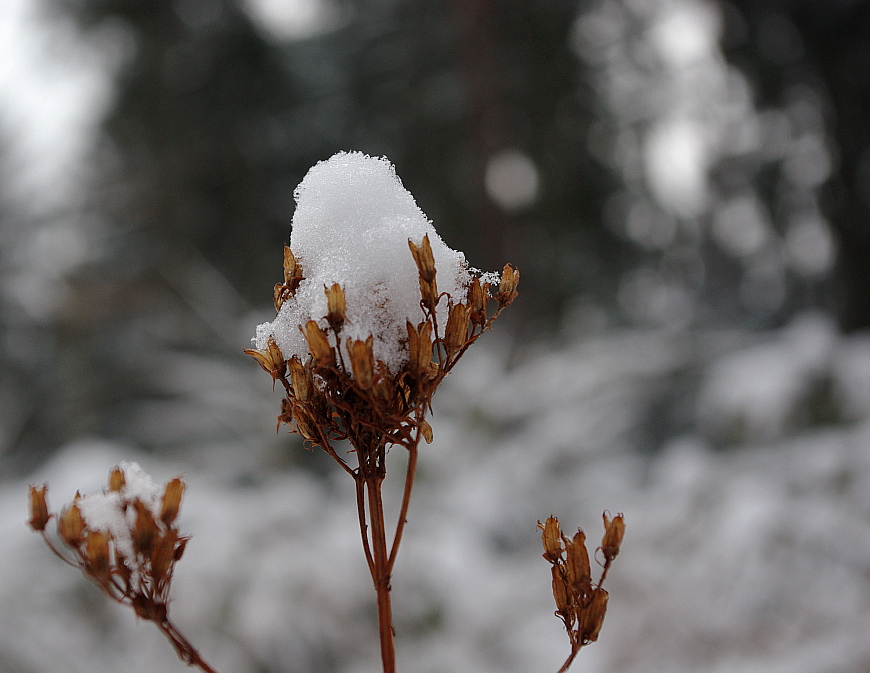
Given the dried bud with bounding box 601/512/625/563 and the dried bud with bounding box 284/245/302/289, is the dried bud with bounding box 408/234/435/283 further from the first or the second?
the dried bud with bounding box 601/512/625/563

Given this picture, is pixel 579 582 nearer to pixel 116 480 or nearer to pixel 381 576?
pixel 381 576

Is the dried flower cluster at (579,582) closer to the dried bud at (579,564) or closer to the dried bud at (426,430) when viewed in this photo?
the dried bud at (579,564)

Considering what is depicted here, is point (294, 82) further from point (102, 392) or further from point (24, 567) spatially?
point (24, 567)

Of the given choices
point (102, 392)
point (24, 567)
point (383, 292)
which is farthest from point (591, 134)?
point (383, 292)

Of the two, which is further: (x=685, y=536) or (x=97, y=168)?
(x=97, y=168)

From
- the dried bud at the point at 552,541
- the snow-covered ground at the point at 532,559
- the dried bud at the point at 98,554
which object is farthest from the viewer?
the snow-covered ground at the point at 532,559

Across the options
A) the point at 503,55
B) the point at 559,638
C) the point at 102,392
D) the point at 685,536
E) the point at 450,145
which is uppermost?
the point at 503,55

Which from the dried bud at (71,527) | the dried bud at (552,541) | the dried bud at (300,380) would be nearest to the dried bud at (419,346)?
the dried bud at (300,380)
